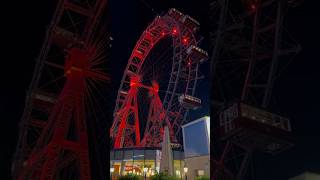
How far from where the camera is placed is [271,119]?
57.4 feet

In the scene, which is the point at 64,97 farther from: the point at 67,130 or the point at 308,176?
the point at 308,176

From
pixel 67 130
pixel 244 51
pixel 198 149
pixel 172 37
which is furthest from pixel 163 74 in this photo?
pixel 67 130

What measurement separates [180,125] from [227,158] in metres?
12.8

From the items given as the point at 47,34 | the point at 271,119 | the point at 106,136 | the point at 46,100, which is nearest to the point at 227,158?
the point at 271,119

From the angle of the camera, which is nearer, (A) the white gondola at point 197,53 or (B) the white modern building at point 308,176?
(B) the white modern building at point 308,176

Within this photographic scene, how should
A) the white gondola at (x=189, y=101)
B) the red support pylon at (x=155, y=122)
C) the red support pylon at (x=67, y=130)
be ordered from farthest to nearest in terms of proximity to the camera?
the red support pylon at (x=155, y=122) → the white gondola at (x=189, y=101) → the red support pylon at (x=67, y=130)

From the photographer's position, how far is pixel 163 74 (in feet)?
110

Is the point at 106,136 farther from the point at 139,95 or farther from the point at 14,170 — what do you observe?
the point at 139,95

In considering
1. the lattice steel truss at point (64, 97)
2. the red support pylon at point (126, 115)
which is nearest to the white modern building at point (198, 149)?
the red support pylon at point (126, 115)

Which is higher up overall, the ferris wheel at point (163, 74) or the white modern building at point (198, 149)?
the ferris wheel at point (163, 74)

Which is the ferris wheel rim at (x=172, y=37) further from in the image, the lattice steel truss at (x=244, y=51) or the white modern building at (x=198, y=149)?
the lattice steel truss at (x=244, y=51)

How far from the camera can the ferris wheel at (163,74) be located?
34156 mm

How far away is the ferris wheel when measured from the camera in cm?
3416

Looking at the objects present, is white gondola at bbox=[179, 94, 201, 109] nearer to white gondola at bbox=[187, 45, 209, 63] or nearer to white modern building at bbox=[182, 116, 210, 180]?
white modern building at bbox=[182, 116, 210, 180]
